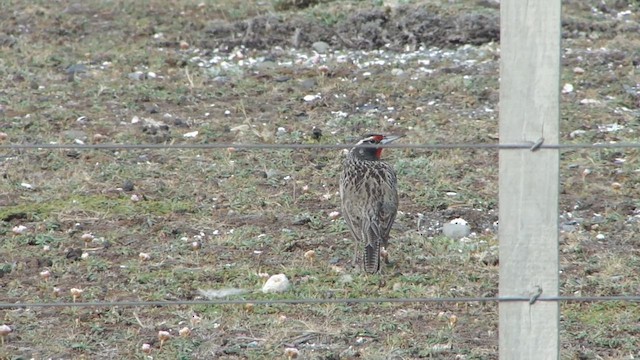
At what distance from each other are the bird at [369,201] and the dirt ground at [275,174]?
18 centimetres

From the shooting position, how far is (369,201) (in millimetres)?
8148

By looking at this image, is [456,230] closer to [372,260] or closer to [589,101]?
[372,260]

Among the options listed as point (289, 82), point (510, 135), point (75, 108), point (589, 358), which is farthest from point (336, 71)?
Answer: point (510, 135)

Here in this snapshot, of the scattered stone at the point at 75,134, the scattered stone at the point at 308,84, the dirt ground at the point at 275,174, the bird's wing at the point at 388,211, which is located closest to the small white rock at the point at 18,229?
the dirt ground at the point at 275,174

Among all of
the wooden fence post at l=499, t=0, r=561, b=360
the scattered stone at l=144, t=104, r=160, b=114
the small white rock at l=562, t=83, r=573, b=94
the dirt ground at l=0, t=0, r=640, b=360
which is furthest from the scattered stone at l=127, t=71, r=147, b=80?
the wooden fence post at l=499, t=0, r=561, b=360

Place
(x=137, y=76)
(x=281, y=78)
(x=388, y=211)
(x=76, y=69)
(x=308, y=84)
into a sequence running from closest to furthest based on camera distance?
(x=388, y=211) → (x=308, y=84) → (x=281, y=78) → (x=137, y=76) → (x=76, y=69)

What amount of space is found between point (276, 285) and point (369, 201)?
111 centimetres

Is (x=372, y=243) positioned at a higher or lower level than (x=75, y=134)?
lower

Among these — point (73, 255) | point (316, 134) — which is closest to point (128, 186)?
point (73, 255)

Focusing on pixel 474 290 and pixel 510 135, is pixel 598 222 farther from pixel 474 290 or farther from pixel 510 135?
pixel 510 135

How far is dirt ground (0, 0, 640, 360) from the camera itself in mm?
6828

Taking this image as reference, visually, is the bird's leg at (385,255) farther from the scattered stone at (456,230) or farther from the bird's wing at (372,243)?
the scattered stone at (456,230)

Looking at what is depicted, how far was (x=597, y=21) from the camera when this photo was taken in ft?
44.4

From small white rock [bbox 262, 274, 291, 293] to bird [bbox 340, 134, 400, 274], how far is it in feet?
1.95
